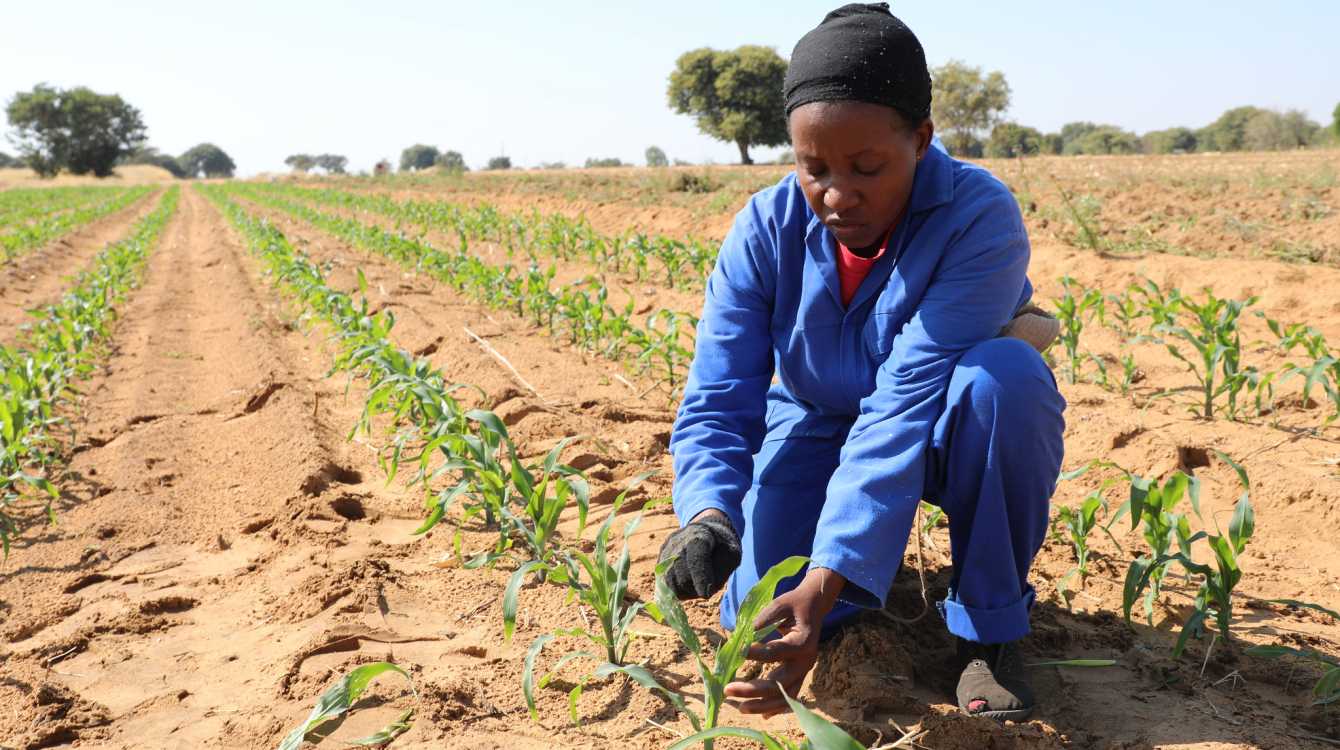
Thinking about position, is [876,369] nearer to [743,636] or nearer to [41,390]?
[743,636]

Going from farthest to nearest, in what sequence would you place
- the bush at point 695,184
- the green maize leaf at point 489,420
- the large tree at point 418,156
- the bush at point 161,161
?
1. the bush at point 161,161
2. the large tree at point 418,156
3. the bush at point 695,184
4. the green maize leaf at point 489,420

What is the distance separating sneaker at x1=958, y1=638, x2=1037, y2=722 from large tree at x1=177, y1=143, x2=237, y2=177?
372ft

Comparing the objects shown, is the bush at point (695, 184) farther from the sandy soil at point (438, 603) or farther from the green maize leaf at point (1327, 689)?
the green maize leaf at point (1327, 689)

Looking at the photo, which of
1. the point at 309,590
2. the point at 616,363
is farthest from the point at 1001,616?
the point at 616,363

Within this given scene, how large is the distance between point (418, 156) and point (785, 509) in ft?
295

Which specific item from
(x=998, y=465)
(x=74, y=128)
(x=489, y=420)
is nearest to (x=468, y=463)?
(x=489, y=420)

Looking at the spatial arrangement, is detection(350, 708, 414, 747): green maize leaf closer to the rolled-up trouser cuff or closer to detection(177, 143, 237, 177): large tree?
the rolled-up trouser cuff

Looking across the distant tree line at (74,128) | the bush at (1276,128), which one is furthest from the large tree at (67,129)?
the bush at (1276,128)

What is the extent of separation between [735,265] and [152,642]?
1.70 metres

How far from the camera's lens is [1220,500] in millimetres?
2689

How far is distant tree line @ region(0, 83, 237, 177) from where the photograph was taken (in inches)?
2329

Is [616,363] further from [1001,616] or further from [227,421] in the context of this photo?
[1001,616]

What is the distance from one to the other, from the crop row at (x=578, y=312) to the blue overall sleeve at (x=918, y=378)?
209 centimetres

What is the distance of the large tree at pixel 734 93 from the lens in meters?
33.7
